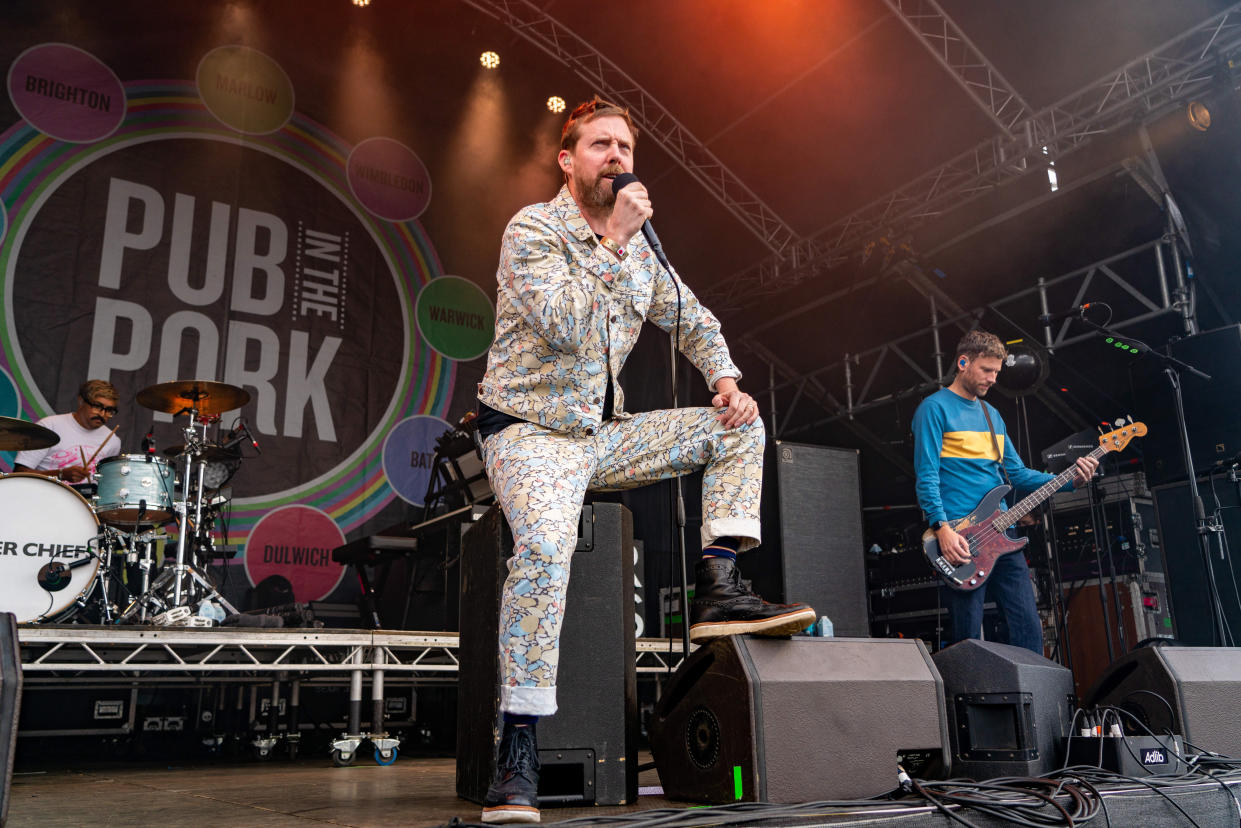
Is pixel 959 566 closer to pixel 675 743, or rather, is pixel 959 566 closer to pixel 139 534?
pixel 675 743

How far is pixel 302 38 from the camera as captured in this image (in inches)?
277

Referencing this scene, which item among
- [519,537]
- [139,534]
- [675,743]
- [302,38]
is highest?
[302,38]

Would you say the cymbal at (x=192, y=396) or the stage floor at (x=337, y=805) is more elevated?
the cymbal at (x=192, y=396)

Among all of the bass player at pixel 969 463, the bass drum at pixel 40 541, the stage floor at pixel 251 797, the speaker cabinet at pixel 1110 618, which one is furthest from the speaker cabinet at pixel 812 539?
the bass drum at pixel 40 541

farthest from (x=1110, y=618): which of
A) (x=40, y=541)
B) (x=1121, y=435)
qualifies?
(x=40, y=541)

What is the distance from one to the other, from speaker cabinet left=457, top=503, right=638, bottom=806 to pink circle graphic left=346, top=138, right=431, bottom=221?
568 centimetres

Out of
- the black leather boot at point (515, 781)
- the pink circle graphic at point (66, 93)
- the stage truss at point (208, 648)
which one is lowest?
the black leather boot at point (515, 781)

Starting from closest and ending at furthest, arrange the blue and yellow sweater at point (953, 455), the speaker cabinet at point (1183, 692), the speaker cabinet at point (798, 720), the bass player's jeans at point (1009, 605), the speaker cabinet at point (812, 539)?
1. the speaker cabinet at point (798, 720)
2. the speaker cabinet at point (1183, 692)
3. the bass player's jeans at point (1009, 605)
4. the blue and yellow sweater at point (953, 455)
5. the speaker cabinet at point (812, 539)

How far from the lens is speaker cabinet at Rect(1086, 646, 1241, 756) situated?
2277 millimetres

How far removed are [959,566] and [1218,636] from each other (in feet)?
3.42

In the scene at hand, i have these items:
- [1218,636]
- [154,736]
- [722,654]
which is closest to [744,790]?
[722,654]

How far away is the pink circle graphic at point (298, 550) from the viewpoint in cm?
615

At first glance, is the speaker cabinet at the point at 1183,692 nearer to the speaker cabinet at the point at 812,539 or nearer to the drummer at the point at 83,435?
the speaker cabinet at the point at 812,539

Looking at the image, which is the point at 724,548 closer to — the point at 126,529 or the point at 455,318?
the point at 126,529
